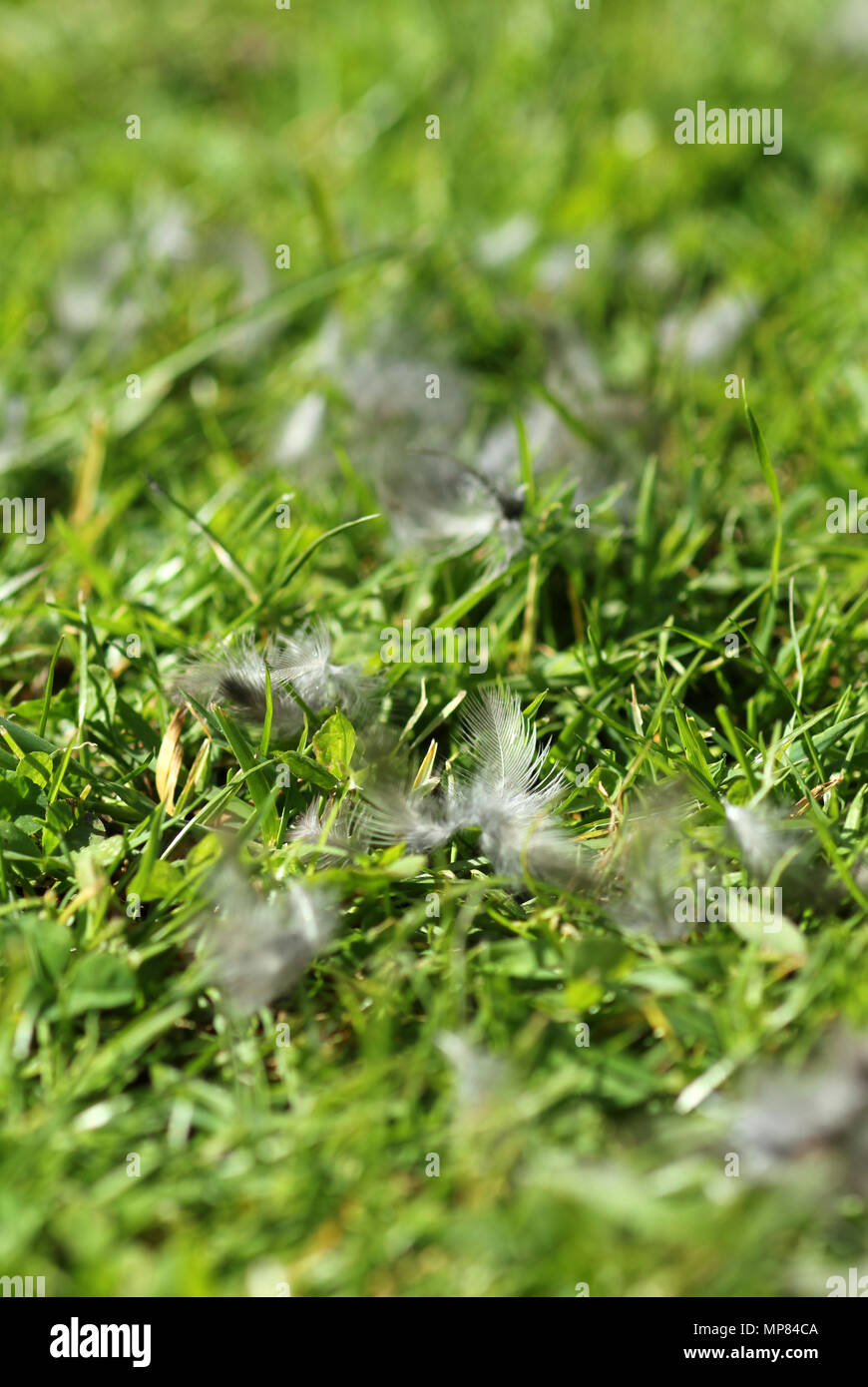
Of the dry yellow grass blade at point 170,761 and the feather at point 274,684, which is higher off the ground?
the feather at point 274,684

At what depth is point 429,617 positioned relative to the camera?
8.10 ft

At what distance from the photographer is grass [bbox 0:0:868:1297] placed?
161 cm

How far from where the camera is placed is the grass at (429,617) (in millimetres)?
1614

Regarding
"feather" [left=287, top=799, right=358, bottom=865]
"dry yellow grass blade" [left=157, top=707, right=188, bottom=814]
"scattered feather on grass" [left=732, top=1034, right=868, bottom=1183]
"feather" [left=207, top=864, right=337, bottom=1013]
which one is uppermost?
"dry yellow grass blade" [left=157, top=707, right=188, bottom=814]

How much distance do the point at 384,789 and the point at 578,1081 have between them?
0.62 metres

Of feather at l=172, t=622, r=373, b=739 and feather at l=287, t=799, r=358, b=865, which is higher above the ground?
feather at l=172, t=622, r=373, b=739

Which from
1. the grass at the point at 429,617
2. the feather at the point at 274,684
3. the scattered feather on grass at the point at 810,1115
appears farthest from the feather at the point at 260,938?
the scattered feather on grass at the point at 810,1115

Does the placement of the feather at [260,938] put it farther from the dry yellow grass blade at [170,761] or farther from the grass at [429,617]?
the dry yellow grass blade at [170,761]

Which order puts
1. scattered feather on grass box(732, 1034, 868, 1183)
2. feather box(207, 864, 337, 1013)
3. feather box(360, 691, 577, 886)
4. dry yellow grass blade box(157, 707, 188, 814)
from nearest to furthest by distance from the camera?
scattered feather on grass box(732, 1034, 868, 1183)
feather box(207, 864, 337, 1013)
feather box(360, 691, 577, 886)
dry yellow grass blade box(157, 707, 188, 814)

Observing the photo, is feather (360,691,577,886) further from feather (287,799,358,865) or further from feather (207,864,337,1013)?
feather (207,864,337,1013)

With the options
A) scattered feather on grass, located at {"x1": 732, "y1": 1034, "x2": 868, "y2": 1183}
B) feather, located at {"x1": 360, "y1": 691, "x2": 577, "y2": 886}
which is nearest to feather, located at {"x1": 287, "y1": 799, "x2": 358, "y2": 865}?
feather, located at {"x1": 360, "y1": 691, "x2": 577, "y2": 886}

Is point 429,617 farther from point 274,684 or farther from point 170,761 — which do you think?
point 170,761

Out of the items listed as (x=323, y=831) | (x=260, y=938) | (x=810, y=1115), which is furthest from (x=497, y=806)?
(x=810, y=1115)
